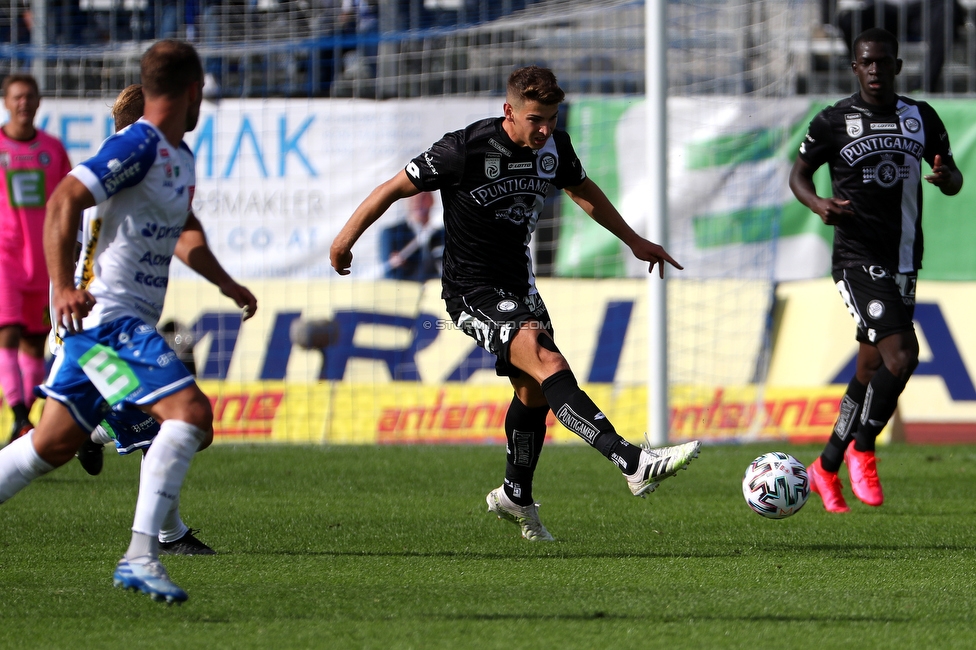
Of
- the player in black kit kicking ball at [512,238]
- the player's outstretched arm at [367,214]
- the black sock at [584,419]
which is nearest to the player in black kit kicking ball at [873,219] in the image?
the player in black kit kicking ball at [512,238]

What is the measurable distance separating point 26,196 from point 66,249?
531 cm

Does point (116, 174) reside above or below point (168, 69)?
below

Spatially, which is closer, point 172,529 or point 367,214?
point 172,529

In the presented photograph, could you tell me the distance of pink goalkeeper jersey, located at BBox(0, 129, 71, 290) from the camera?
9.26 metres

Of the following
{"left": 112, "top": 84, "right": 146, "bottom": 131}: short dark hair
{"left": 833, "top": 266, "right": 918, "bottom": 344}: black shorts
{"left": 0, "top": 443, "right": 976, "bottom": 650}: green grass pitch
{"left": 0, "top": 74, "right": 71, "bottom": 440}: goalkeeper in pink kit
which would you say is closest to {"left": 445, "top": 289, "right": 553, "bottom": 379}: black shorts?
{"left": 0, "top": 443, "right": 976, "bottom": 650}: green grass pitch

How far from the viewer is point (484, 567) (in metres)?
5.46

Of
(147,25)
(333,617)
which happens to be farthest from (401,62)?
(333,617)

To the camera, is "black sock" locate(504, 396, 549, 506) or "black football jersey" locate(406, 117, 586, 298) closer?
"black football jersey" locate(406, 117, 586, 298)

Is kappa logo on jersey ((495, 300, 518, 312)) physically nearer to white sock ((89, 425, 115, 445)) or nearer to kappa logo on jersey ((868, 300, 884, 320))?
white sock ((89, 425, 115, 445))

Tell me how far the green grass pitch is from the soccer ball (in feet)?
0.56

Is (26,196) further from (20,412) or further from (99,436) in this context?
(99,436)

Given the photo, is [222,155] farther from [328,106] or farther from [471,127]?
[471,127]

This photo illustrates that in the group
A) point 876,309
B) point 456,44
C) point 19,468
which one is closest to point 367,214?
point 19,468

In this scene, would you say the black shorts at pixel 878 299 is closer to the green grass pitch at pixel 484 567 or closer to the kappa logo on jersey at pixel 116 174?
the green grass pitch at pixel 484 567
